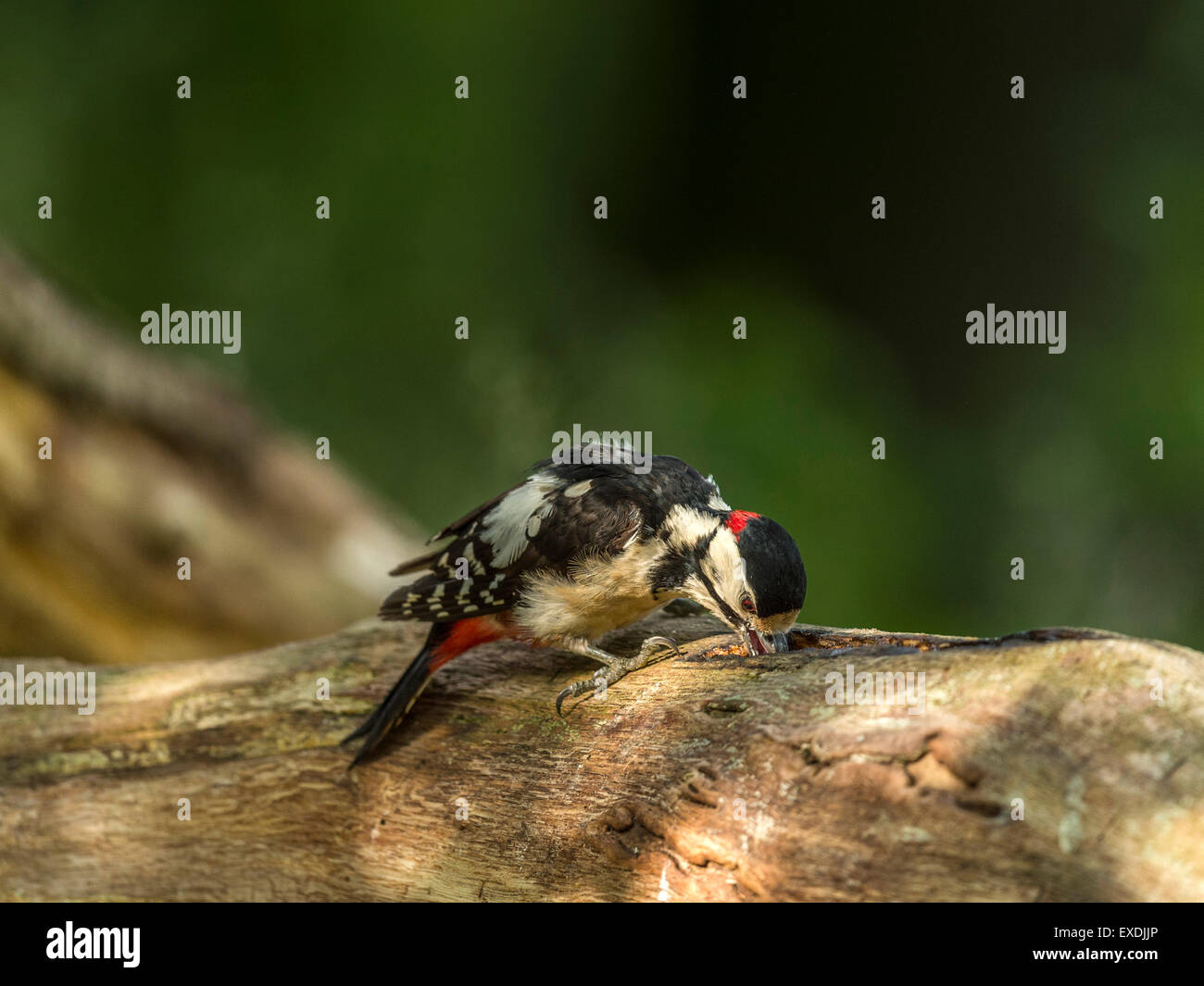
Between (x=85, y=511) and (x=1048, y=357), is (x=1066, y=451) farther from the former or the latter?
(x=85, y=511)

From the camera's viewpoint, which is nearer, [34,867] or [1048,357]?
[34,867]

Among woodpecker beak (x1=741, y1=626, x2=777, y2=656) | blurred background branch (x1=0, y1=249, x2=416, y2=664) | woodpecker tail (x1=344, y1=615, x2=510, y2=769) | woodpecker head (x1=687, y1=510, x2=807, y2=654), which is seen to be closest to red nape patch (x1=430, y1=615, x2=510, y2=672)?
woodpecker tail (x1=344, y1=615, x2=510, y2=769)

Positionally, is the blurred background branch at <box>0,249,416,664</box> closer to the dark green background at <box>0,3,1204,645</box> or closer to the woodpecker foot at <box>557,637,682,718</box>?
the dark green background at <box>0,3,1204,645</box>

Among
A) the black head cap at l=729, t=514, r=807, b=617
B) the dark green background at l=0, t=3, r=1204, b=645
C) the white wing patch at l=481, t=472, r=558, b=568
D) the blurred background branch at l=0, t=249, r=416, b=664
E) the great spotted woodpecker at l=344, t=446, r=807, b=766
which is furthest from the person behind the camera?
the dark green background at l=0, t=3, r=1204, b=645

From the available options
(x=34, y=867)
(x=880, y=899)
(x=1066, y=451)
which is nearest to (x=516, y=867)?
(x=880, y=899)

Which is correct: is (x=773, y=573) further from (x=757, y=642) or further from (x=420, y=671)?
(x=420, y=671)

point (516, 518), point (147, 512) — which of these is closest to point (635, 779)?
point (516, 518)

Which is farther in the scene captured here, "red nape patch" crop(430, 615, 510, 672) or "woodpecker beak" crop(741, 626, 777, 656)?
"red nape patch" crop(430, 615, 510, 672)

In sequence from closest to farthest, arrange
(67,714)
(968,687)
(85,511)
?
(968,687) < (67,714) < (85,511)
